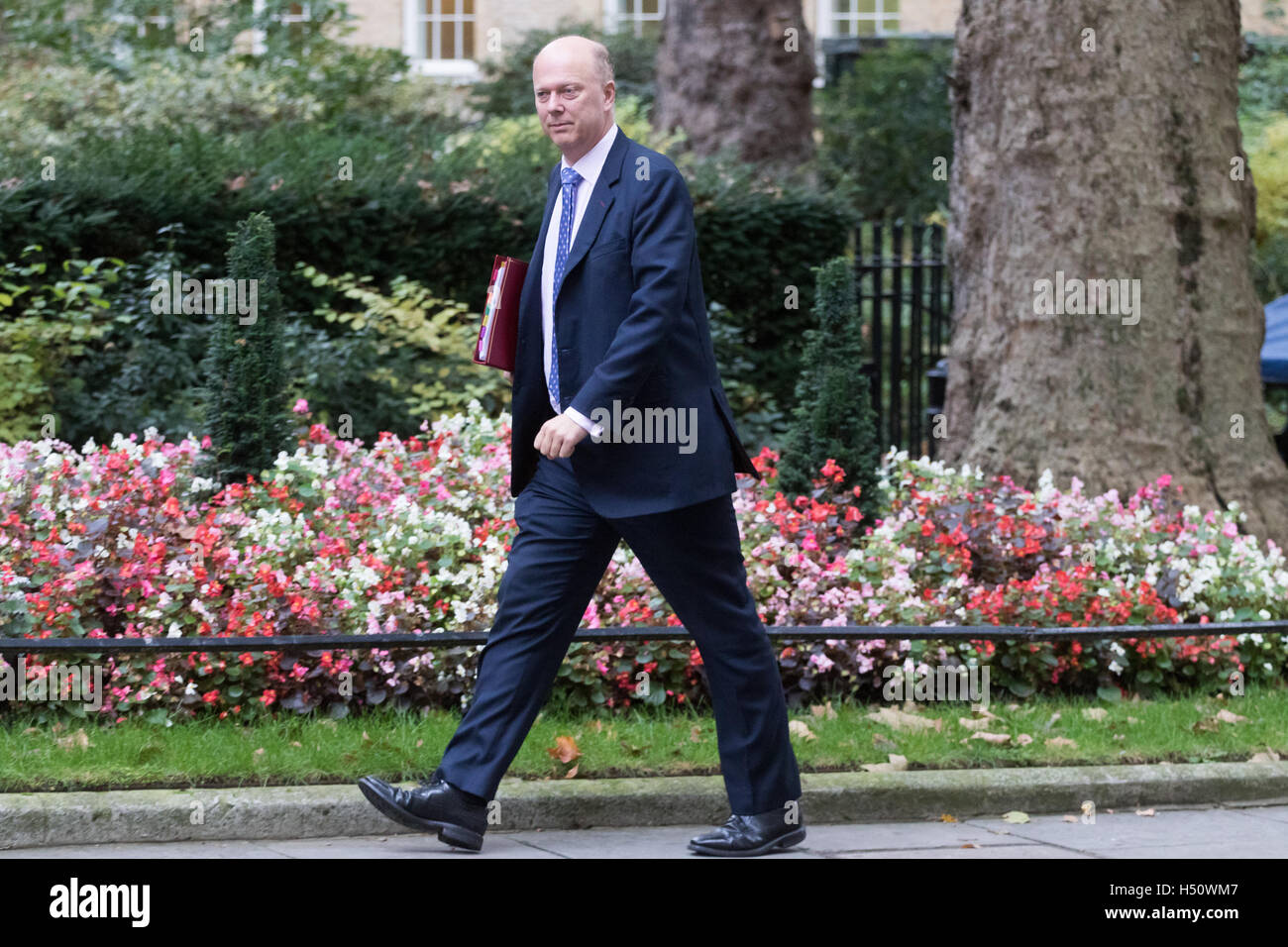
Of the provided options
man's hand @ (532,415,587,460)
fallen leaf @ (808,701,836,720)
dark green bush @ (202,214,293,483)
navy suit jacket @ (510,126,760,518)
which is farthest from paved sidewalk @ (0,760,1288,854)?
dark green bush @ (202,214,293,483)

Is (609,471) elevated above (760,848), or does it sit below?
above

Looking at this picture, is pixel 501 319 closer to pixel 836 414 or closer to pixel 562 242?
pixel 562 242

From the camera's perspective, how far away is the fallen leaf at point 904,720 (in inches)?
223

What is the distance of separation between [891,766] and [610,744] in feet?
2.86

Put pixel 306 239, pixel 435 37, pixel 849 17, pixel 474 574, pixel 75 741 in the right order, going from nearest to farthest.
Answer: pixel 75 741 → pixel 474 574 → pixel 306 239 → pixel 435 37 → pixel 849 17

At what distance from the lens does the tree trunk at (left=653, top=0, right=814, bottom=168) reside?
1436 centimetres

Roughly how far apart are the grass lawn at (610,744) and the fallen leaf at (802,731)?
0.03 ft

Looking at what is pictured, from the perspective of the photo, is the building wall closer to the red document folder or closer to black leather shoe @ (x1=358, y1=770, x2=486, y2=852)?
the red document folder

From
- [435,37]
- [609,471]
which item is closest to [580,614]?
[609,471]

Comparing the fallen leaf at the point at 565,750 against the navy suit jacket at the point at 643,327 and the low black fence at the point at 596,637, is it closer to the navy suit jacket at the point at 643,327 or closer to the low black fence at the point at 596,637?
the low black fence at the point at 596,637

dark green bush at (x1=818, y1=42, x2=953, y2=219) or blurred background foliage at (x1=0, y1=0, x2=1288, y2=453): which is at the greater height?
dark green bush at (x1=818, y1=42, x2=953, y2=219)

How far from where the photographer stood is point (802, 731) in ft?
18.4

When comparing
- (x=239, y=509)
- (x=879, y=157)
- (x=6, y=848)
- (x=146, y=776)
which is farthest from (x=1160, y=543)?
(x=879, y=157)

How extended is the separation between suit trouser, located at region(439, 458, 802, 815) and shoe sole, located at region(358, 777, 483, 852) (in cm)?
11
